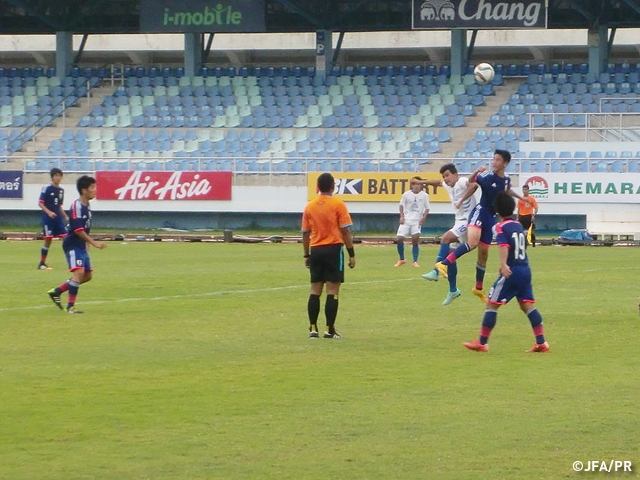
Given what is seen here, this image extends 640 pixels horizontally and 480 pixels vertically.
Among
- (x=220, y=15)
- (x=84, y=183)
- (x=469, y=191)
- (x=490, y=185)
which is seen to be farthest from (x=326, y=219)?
(x=220, y=15)

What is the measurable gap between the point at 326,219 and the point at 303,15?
3462 centimetres

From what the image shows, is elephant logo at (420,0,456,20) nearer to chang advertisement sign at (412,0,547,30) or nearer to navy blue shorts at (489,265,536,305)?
chang advertisement sign at (412,0,547,30)

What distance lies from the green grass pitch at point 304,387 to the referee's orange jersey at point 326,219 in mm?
1132

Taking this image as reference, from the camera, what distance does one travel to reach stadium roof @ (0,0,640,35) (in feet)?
149

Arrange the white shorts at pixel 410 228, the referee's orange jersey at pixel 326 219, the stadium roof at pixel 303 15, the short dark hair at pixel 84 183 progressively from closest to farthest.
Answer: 1. the referee's orange jersey at pixel 326 219
2. the short dark hair at pixel 84 183
3. the white shorts at pixel 410 228
4. the stadium roof at pixel 303 15

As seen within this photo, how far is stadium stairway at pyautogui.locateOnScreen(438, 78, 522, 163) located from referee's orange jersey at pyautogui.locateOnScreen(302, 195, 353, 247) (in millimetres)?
26800

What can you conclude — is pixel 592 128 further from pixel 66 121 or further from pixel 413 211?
pixel 66 121

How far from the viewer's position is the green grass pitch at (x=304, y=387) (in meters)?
7.74

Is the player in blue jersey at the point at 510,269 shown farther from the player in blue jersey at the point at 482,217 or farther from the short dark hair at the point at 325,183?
the player in blue jersey at the point at 482,217

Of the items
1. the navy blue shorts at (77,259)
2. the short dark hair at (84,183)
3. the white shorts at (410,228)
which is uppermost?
the short dark hair at (84,183)

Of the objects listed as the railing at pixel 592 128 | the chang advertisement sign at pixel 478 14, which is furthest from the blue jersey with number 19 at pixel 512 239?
the chang advertisement sign at pixel 478 14

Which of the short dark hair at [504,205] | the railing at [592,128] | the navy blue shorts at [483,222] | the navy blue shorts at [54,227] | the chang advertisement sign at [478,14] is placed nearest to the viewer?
the short dark hair at [504,205]

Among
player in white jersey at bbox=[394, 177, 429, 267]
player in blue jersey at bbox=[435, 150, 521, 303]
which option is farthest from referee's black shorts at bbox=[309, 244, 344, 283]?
player in white jersey at bbox=[394, 177, 429, 267]

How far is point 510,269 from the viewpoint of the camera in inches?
475
